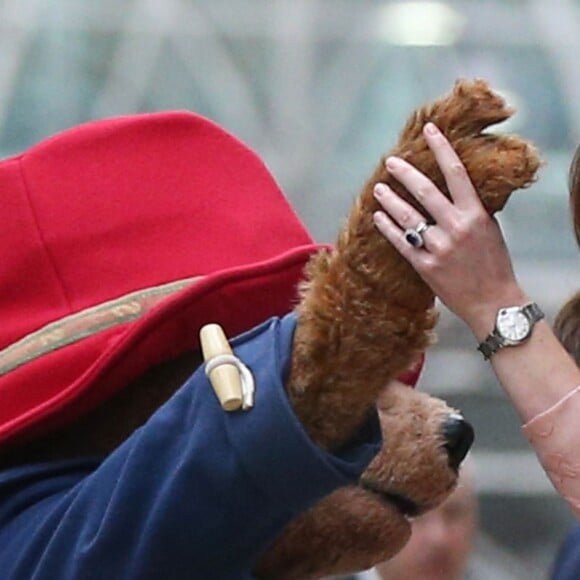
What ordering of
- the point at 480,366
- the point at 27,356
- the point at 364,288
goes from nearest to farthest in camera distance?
the point at 364,288 → the point at 27,356 → the point at 480,366

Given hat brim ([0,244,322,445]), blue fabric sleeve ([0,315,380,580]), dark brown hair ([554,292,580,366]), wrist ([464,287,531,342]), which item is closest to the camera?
blue fabric sleeve ([0,315,380,580])

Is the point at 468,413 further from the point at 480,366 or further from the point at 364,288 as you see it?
the point at 364,288

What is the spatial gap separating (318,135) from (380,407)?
2379mm

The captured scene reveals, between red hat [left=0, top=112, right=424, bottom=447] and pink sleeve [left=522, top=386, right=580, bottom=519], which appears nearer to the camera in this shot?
red hat [left=0, top=112, right=424, bottom=447]

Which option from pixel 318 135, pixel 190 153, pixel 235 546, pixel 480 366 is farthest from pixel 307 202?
pixel 235 546

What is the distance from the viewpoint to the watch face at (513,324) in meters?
1.30

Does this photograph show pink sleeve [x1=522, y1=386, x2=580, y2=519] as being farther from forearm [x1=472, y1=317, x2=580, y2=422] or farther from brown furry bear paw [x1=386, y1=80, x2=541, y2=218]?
brown furry bear paw [x1=386, y1=80, x2=541, y2=218]

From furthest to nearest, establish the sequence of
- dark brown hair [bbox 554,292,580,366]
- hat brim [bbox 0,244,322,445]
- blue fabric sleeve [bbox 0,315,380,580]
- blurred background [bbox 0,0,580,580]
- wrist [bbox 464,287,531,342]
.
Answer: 1. blurred background [bbox 0,0,580,580]
2. dark brown hair [bbox 554,292,580,366]
3. wrist [bbox 464,287,531,342]
4. hat brim [bbox 0,244,322,445]
5. blue fabric sleeve [bbox 0,315,380,580]

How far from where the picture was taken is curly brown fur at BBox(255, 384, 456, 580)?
1.14 m

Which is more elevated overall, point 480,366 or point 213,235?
point 213,235

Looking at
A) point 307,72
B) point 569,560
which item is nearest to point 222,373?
point 569,560

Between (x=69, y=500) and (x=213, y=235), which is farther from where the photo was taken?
(x=213, y=235)

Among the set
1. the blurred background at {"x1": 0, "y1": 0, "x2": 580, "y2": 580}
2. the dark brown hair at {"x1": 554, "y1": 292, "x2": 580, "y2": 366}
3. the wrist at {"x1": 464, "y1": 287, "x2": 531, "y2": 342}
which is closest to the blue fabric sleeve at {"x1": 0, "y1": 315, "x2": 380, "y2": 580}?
the wrist at {"x1": 464, "y1": 287, "x2": 531, "y2": 342}

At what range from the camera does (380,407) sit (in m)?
1.16
